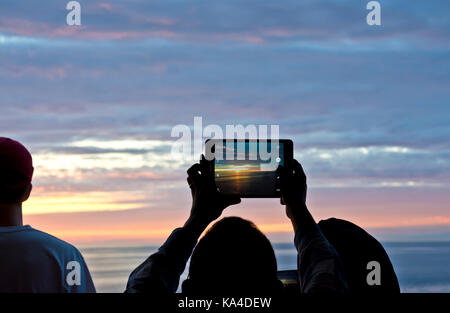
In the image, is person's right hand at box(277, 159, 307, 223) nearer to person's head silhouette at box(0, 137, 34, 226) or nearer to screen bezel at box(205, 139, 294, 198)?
screen bezel at box(205, 139, 294, 198)

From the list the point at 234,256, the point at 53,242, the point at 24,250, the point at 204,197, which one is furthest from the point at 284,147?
the point at 24,250

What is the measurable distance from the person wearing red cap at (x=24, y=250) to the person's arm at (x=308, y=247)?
1405 mm

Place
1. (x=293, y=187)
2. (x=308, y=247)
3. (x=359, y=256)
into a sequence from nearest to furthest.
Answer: (x=308, y=247)
(x=359, y=256)
(x=293, y=187)

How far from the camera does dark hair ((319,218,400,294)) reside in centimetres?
267

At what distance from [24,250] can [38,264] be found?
0.12m

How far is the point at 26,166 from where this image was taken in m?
3.74

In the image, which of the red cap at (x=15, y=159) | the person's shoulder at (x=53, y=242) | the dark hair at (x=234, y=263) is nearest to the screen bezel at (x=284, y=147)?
the dark hair at (x=234, y=263)

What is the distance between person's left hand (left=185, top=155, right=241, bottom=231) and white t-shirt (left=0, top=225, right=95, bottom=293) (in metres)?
0.94

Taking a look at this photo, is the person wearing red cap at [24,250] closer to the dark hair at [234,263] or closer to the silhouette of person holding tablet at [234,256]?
the silhouette of person holding tablet at [234,256]

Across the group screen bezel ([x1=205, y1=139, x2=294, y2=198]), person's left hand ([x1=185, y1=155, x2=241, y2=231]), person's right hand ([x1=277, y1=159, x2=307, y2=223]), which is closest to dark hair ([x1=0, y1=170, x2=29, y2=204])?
person's left hand ([x1=185, y1=155, x2=241, y2=231])

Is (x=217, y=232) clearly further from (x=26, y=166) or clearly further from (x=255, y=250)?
(x=26, y=166)

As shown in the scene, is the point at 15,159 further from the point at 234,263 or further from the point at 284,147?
the point at 234,263

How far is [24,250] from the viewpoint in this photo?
3.60 m
